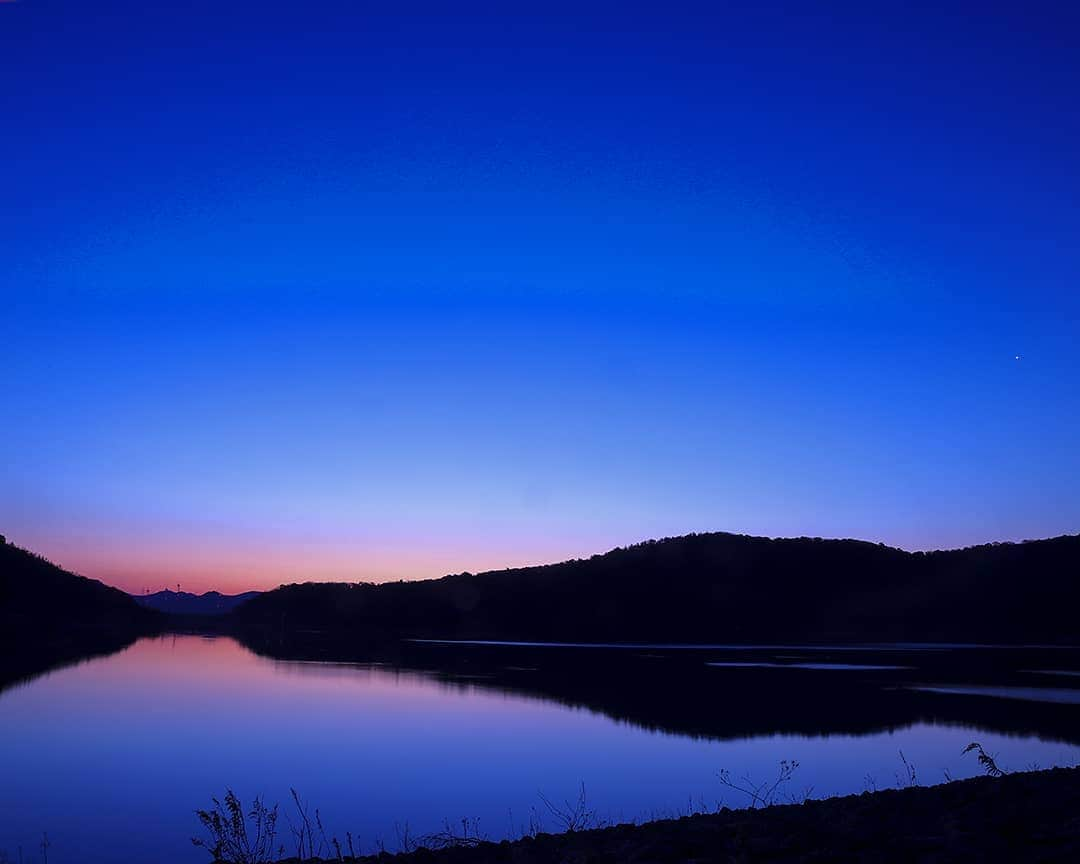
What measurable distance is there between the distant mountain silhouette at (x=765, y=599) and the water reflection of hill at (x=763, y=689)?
38.0m

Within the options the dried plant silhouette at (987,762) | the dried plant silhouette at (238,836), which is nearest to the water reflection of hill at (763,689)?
the dried plant silhouette at (987,762)

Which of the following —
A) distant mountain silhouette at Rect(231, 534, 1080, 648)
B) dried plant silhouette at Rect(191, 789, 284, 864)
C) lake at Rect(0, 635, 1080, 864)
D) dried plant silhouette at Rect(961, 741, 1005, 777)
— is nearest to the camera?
dried plant silhouette at Rect(191, 789, 284, 864)

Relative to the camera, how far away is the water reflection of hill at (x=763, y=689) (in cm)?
2617

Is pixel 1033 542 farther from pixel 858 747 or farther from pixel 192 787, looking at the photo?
pixel 192 787

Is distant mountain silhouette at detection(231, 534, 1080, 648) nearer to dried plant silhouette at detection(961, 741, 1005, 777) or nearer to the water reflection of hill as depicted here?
the water reflection of hill

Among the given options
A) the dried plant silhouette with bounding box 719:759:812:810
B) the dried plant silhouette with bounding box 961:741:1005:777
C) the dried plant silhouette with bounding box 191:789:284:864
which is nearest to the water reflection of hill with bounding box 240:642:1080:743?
the dried plant silhouette with bounding box 719:759:812:810

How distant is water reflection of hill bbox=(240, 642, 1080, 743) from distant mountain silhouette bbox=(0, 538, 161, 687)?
1749 centimetres

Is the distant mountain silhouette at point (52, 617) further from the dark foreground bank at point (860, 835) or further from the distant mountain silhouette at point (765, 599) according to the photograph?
the dark foreground bank at point (860, 835)

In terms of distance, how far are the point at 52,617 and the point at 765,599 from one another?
85.5 metres

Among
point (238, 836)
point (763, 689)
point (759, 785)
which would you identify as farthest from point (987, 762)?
point (763, 689)

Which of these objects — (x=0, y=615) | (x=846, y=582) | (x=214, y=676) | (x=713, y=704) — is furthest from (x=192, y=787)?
(x=846, y=582)

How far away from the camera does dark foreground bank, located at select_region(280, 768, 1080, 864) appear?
7.32 metres

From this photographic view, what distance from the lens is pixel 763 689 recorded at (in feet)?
125

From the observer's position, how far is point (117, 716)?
1090 inches
